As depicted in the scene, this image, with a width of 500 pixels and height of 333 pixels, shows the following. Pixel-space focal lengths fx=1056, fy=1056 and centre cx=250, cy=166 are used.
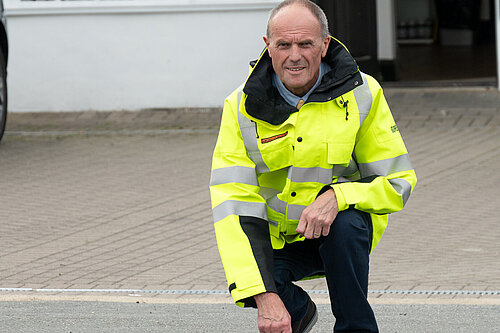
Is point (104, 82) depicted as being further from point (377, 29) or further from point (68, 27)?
point (377, 29)

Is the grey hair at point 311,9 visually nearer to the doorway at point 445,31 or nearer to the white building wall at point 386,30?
the white building wall at point 386,30

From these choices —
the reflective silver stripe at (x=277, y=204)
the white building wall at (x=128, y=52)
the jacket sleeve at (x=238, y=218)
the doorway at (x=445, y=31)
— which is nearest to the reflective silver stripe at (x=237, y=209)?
the jacket sleeve at (x=238, y=218)

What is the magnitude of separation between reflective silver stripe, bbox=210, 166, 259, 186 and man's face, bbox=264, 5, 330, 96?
1.16 feet

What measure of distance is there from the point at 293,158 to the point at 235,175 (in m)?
0.22

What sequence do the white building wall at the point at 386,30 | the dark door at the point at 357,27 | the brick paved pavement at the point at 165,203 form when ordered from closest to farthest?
1. the brick paved pavement at the point at 165,203
2. the dark door at the point at 357,27
3. the white building wall at the point at 386,30

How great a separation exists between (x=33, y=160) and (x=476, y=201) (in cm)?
437

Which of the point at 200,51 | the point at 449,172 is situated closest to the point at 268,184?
the point at 449,172

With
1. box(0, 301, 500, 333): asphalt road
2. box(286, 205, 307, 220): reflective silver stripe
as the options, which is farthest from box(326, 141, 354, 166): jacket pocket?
box(0, 301, 500, 333): asphalt road

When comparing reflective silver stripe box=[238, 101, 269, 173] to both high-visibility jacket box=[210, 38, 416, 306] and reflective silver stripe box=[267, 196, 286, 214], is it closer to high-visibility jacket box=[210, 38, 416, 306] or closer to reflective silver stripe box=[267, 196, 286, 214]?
high-visibility jacket box=[210, 38, 416, 306]

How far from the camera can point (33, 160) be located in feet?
32.8

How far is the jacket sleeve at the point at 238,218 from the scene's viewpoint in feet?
12.1

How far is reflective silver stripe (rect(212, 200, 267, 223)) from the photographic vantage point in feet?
12.4

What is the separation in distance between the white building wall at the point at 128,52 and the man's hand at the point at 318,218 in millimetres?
8725

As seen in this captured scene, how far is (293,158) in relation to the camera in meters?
3.81
